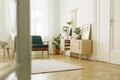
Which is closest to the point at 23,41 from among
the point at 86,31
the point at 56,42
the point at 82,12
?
the point at 86,31

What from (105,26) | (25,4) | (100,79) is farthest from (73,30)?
(25,4)

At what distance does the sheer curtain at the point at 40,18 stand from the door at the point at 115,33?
3374mm

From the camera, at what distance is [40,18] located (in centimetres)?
784

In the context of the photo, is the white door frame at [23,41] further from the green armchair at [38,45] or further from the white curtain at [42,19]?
the white curtain at [42,19]

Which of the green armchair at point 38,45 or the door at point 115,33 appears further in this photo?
the green armchair at point 38,45

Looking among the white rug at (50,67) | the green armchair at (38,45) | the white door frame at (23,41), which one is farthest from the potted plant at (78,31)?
the white door frame at (23,41)

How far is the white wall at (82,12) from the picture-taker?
5.93 metres

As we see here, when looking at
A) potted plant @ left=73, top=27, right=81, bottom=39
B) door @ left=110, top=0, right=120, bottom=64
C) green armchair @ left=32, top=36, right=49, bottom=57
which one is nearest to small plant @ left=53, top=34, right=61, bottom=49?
green armchair @ left=32, top=36, right=49, bottom=57

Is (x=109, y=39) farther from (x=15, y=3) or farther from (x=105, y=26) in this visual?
(x=15, y=3)

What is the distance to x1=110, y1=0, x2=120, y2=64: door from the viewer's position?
501 centimetres

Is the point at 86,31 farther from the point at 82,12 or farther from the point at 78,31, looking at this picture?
the point at 82,12

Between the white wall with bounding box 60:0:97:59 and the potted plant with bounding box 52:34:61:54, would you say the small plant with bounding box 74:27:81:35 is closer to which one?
the white wall with bounding box 60:0:97:59

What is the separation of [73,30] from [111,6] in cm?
207

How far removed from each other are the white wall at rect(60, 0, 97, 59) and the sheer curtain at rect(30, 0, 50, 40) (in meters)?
0.68
